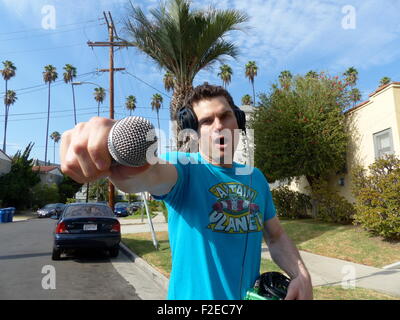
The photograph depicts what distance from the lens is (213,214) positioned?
133 cm

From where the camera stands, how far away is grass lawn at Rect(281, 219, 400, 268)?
22.8 ft

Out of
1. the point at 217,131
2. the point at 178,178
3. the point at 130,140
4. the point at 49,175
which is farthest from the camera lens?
the point at 49,175

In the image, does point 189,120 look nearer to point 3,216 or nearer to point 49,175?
point 3,216

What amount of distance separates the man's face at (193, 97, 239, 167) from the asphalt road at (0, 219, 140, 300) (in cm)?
412

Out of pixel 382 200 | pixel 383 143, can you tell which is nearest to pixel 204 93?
pixel 382 200

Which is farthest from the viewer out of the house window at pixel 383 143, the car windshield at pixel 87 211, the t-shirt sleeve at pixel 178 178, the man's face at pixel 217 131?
the house window at pixel 383 143

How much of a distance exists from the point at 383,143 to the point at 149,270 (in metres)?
9.04

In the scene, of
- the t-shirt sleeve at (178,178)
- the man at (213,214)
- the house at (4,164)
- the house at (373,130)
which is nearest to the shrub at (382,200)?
the house at (373,130)

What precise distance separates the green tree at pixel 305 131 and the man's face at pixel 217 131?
410 inches

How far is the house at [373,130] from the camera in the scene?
933cm

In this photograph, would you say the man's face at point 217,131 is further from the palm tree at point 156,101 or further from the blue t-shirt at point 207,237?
the palm tree at point 156,101

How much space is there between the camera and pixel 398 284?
16.5 feet

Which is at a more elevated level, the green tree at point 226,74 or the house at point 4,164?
the green tree at point 226,74

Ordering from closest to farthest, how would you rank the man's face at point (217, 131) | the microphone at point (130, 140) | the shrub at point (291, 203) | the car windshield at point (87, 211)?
the microphone at point (130, 140)
the man's face at point (217, 131)
the car windshield at point (87, 211)
the shrub at point (291, 203)
